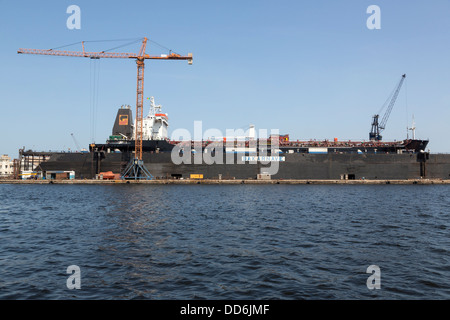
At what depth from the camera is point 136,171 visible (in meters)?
72.7

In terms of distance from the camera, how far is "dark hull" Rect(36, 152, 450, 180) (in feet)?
234

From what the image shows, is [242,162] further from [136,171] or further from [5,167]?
[5,167]

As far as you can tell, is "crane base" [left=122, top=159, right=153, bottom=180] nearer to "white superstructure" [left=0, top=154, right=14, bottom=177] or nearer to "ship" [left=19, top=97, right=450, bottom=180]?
"ship" [left=19, top=97, right=450, bottom=180]

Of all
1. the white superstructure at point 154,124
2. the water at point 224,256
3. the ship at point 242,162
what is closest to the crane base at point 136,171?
the ship at point 242,162

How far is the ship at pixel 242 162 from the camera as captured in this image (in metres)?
71.6

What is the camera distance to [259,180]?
69812mm

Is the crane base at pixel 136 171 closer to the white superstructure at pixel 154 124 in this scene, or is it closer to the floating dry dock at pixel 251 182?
the floating dry dock at pixel 251 182

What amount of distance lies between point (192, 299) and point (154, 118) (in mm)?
78729

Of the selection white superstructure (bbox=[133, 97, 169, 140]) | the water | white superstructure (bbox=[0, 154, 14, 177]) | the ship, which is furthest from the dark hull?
white superstructure (bbox=[0, 154, 14, 177])

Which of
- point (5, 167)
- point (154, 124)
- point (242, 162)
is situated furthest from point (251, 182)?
point (5, 167)

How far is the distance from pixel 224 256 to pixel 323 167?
64556mm
